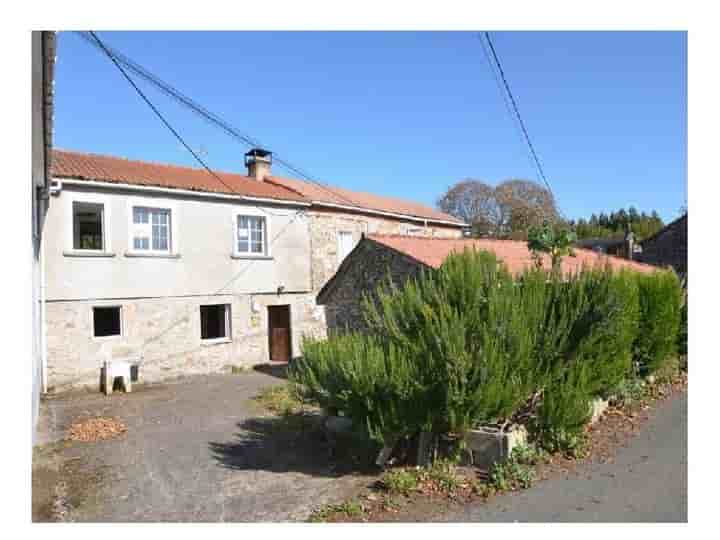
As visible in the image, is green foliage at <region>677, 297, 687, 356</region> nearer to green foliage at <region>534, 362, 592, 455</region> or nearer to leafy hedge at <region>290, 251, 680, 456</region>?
leafy hedge at <region>290, 251, 680, 456</region>

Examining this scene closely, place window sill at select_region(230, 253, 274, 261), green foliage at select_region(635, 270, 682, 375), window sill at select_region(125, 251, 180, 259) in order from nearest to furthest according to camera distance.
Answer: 1. green foliage at select_region(635, 270, 682, 375)
2. window sill at select_region(125, 251, 180, 259)
3. window sill at select_region(230, 253, 274, 261)

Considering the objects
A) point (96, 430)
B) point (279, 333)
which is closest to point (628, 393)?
point (96, 430)

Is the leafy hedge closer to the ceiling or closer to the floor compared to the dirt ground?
closer to the ceiling

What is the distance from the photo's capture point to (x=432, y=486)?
6121mm

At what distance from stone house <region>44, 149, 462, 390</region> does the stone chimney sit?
1.52 feet

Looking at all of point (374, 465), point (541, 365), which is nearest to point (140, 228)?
point (374, 465)

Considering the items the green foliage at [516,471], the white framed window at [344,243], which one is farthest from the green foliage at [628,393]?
the white framed window at [344,243]

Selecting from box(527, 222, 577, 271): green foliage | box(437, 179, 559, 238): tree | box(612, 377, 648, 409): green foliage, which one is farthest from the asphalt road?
box(437, 179, 559, 238): tree

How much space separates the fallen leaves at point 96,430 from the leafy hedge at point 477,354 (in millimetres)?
3503

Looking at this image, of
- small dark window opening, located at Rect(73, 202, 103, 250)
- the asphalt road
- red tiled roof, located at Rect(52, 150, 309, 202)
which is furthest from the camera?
small dark window opening, located at Rect(73, 202, 103, 250)

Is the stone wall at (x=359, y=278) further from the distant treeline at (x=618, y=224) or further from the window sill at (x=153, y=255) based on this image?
the distant treeline at (x=618, y=224)

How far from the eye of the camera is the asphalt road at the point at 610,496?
5.30 metres

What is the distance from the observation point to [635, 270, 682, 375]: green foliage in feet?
35.0

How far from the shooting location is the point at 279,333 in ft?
55.1
